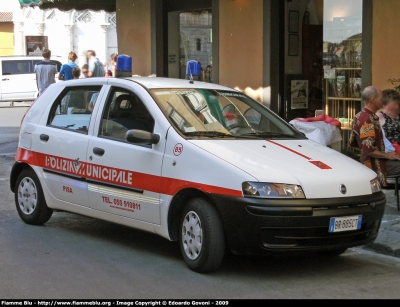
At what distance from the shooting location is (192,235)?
612 centimetres

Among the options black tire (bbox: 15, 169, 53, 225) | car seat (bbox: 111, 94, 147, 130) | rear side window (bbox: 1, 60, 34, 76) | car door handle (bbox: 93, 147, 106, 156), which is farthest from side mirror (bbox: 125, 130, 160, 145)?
rear side window (bbox: 1, 60, 34, 76)

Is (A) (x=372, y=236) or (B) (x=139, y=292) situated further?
(A) (x=372, y=236)

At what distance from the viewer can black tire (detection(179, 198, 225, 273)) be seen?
5.88m

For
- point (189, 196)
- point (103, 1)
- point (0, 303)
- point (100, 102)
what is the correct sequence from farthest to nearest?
1. point (103, 1)
2. point (100, 102)
3. point (189, 196)
4. point (0, 303)

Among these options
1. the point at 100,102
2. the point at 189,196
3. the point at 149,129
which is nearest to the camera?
the point at 189,196

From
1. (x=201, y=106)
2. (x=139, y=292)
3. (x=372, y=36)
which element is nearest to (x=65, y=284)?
(x=139, y=292)

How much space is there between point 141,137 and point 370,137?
2995 mm

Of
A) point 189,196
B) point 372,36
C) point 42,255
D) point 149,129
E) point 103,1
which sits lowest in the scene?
point 42,255

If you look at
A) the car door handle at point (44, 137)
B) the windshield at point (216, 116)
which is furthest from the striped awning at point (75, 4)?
the windshield at point (216, 116)

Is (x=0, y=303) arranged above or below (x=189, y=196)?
below

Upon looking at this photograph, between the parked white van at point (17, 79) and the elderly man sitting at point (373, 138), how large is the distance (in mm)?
22517

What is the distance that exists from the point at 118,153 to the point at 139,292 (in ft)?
5.51

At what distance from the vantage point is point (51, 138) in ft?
25.2

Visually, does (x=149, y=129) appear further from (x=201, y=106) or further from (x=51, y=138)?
(x=51, y=138)
